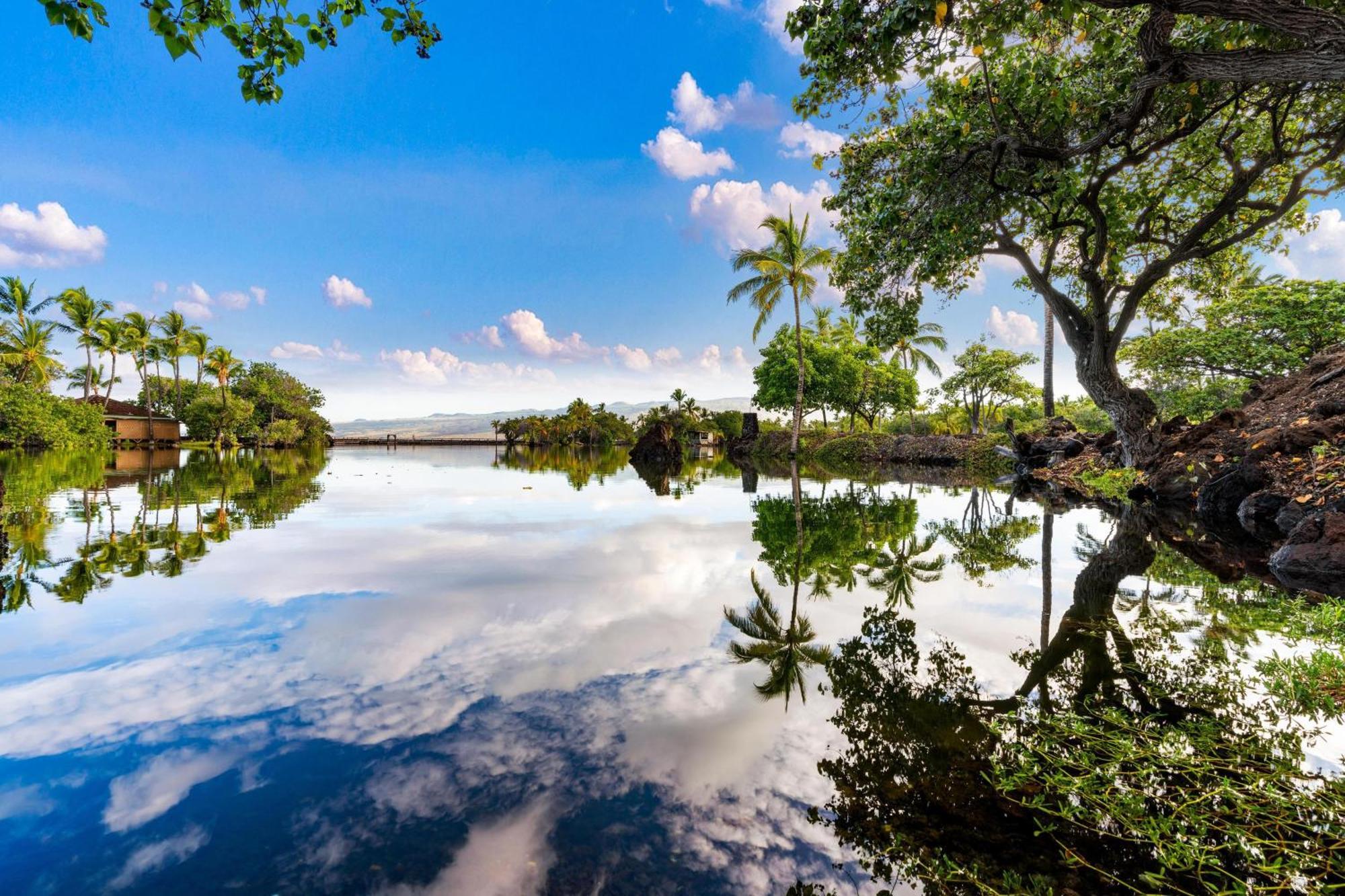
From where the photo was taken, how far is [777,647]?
13.8ft

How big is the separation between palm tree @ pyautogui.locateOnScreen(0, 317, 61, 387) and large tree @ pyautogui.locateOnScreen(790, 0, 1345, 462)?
187ft

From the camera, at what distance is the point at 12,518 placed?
9.12m

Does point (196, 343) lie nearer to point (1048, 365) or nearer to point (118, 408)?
point (118, 408)

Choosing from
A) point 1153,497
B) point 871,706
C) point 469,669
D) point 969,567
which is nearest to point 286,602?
point 469,669

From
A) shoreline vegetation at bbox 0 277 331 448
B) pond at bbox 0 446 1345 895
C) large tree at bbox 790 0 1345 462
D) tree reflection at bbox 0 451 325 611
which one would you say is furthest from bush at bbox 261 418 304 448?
large tree at bbox 790 0 1345 462

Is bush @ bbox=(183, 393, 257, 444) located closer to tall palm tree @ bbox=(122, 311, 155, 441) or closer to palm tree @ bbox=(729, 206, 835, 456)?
tall palm tree @ bbox=(122, 311, 155, 441)

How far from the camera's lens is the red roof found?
46281 mm

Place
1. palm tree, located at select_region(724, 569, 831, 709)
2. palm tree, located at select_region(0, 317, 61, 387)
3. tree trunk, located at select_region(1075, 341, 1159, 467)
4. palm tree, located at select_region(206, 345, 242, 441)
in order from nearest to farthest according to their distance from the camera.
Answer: palm tree, located at select_region(724, 569, 831, 709), tree trunk, located at select_region(1075, 341, 1159, 467), palm tree, located at select_region(0, 317, 61, 387), palm tree, located at select_region(206, 345, 242, 441)

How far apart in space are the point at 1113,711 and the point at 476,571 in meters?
5.86

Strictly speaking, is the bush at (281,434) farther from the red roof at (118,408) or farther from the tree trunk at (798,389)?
the tree trunk at (798,389)

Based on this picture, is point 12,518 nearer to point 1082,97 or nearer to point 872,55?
point 872,55

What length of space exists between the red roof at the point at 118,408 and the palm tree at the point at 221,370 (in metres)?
5.39

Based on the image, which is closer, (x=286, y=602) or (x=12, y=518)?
(x=286, y=602)

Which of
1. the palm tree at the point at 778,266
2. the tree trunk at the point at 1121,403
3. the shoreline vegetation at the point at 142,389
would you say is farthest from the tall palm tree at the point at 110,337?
the tree trunk at the point at 1121,403
